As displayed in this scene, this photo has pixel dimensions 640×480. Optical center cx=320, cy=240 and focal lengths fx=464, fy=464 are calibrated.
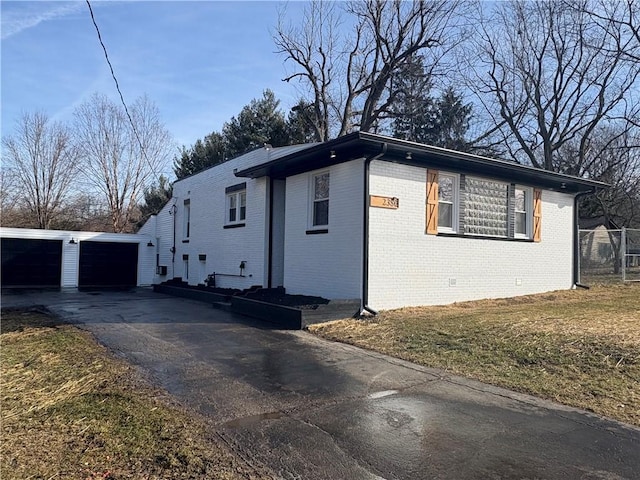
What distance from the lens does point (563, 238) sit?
14500mm

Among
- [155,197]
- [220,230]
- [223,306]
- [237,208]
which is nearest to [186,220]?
[220,230]

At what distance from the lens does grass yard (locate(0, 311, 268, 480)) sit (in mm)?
3188

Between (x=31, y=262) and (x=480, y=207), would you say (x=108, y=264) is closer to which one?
(x=31, y=262)

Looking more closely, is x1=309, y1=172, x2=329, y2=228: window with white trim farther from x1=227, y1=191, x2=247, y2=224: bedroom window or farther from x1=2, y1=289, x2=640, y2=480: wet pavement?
x1=2, y1=289, x2=640, y2=480: wet pavement

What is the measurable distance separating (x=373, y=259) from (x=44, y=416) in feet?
23.2

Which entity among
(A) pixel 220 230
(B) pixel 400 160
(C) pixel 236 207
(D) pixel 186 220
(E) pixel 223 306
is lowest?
(E) pixel 223 306

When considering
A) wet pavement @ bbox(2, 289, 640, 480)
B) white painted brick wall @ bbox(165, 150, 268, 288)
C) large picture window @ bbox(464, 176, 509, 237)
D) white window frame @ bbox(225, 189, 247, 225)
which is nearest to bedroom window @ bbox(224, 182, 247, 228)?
white window frame @ bbox(225, 189, 247, 225)

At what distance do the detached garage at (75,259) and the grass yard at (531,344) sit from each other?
16.9m

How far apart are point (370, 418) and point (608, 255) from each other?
1942cm

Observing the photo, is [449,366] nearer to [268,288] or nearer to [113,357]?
[113,357]

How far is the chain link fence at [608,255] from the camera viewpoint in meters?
17.4

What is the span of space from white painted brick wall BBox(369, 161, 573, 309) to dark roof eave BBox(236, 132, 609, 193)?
341mm

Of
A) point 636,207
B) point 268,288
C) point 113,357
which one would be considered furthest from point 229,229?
point 636,207

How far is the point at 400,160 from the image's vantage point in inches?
416
